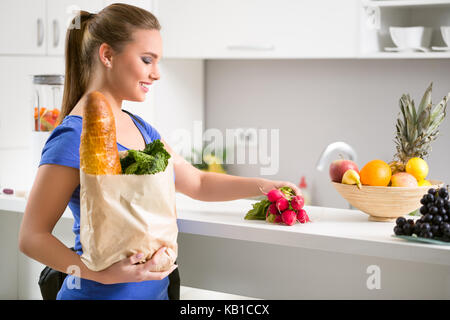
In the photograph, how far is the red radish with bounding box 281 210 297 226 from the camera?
1442 mm

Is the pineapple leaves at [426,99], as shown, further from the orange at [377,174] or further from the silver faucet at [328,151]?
the silver faucet at [328,151]

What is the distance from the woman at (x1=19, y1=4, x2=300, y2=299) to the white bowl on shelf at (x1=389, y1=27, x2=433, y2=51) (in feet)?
4.00

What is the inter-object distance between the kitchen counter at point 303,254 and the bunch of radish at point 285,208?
24 mm

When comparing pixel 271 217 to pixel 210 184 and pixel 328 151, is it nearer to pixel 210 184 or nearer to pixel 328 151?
pixel 210 184

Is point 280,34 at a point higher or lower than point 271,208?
higher

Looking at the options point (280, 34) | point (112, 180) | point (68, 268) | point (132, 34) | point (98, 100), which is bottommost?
point (68, 268)

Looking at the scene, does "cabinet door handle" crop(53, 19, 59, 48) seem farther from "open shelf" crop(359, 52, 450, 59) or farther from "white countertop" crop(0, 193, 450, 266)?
"open shelf" crop(359, 52, 450, 59)

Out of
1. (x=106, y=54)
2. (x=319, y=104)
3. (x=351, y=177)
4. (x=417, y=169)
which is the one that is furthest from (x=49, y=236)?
(x=319, y=104)

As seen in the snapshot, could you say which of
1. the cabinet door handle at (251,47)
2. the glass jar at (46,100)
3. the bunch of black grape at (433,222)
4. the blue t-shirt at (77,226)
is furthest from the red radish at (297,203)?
the cabinet door handle at (251,47)

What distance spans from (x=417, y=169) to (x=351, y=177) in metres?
0.17

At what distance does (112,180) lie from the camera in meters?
1.08
